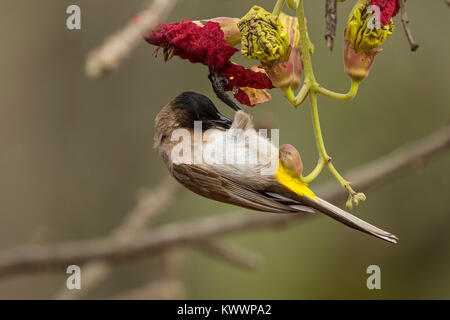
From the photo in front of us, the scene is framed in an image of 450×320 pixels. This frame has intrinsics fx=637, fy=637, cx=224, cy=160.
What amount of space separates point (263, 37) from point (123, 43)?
18.1 inches

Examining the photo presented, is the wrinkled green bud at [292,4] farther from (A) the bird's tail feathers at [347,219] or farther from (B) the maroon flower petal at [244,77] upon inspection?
(A) the bird's tail feathers at [347,219]

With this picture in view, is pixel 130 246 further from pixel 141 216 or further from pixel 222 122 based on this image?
pixel 222 122

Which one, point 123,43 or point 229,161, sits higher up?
point 123,43

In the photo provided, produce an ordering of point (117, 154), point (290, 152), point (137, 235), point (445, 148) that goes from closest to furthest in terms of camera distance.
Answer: point (290, 152)
point (445, 148)
point (137, 235)
point (117, 154)

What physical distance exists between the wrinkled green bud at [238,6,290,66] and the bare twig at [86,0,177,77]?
0.34m

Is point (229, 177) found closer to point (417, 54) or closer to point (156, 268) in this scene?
point (417, 54)

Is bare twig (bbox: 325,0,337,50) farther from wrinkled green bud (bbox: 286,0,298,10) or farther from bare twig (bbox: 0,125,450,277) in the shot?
bare twig (bbox: 0,125,450,277)

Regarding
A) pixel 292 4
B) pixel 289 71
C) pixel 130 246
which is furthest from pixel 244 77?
pixel 130 246

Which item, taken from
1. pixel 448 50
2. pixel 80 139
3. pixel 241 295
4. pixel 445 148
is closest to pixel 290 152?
pixel 445 148

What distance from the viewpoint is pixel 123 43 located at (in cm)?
204

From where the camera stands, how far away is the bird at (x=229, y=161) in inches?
91.2

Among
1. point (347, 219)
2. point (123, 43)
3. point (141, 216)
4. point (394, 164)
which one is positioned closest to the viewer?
point (123, 43)

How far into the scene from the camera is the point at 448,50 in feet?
20.5

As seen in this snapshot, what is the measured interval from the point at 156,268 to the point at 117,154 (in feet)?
4.99
